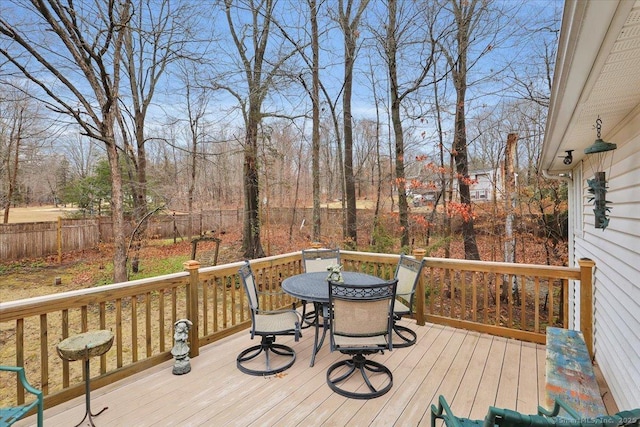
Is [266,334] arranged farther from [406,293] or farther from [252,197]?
[252,197]

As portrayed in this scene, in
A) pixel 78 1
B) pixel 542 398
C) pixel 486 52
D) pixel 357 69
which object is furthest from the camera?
pixel 357 69

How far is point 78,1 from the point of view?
6.11m

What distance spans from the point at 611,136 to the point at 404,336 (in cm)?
304

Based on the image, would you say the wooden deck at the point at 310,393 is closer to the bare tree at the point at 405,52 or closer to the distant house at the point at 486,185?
the bare tree at the point at 405,52

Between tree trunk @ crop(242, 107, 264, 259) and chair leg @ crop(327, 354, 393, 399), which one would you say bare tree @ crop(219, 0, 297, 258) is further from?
chair leg @ crop(327, 354, 393, 399)

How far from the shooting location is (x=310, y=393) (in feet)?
9.27

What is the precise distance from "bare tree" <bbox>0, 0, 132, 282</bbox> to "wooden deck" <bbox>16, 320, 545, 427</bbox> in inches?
206

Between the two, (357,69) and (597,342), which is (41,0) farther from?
(597,342)

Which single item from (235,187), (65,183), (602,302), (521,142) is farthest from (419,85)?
(65,183)

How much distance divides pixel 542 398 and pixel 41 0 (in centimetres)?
919

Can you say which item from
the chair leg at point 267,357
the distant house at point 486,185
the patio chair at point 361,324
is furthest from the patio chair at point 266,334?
the distant house at point 486,185

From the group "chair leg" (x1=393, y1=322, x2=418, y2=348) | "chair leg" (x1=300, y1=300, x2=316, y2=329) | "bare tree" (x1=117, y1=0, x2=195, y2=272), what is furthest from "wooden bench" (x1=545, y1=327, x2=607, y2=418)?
"bare tree" (x1=117, y1=0, x2=195, y2=272)

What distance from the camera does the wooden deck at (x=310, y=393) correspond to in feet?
8.08

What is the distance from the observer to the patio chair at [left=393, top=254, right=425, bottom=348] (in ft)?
12.4
